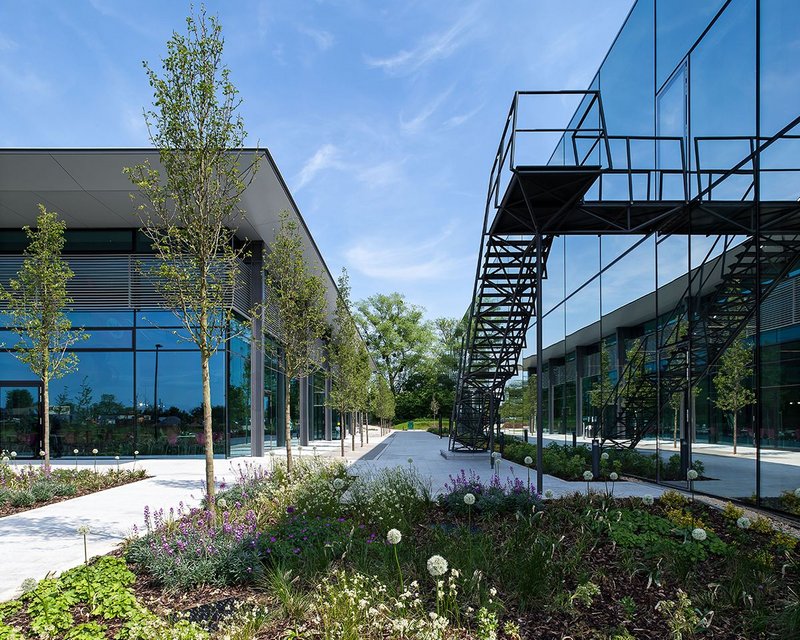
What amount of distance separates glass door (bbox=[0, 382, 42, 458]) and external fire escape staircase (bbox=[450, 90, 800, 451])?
51.9 ft

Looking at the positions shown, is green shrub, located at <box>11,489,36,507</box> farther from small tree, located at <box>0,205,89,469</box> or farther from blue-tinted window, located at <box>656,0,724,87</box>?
blue-tinted window, located at <box>656,0,724,87</box>

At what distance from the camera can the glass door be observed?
20.0 meters

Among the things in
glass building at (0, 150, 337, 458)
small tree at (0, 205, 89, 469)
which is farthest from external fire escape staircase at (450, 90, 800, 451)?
small tree at (0, 205, 89, 469)

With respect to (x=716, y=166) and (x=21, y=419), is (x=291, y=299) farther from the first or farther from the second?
(x=21, y=419)

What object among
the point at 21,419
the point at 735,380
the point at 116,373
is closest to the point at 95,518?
the point at 735,380

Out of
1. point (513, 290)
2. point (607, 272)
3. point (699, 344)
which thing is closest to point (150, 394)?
point (513, 290)

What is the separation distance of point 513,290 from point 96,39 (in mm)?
9991

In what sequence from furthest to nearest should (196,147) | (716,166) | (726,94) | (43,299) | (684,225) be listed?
1. (43,299)
2. (684,225)
3. (716,166)
4. (726,94)
5. (196,147)

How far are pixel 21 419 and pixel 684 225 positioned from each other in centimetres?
2158

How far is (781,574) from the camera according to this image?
530cm

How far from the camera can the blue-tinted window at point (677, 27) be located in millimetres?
10898

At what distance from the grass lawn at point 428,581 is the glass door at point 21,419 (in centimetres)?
1664

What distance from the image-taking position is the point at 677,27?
11.8 m

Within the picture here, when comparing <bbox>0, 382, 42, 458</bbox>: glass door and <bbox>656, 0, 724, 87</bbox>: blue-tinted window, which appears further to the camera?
<bbox>0, 382, 42, 458</bbox>: glass door
